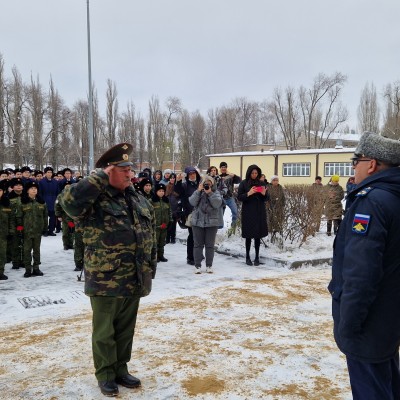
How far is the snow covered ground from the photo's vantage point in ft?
10.7

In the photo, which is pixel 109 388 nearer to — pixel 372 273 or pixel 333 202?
pixel 372 273

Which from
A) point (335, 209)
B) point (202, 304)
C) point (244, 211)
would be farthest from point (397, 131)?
point (202, 304)

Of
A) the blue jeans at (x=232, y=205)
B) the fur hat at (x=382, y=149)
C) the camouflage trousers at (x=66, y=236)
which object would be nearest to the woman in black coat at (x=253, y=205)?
the blue jeans at (x=232, y=205)

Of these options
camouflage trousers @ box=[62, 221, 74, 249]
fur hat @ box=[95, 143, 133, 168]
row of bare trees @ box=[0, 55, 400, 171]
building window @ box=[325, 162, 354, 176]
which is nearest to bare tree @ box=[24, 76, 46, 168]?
row of bare trees @ box=[0, 55, 400, 171]

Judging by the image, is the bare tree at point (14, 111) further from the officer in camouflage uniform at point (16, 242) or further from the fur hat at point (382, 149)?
the fur hat at point (382, 149)

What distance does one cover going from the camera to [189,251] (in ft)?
26.4

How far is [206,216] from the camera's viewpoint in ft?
23.7

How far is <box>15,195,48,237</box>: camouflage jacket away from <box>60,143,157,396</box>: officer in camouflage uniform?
437 centimetres

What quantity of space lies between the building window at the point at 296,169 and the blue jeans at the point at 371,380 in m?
34.8

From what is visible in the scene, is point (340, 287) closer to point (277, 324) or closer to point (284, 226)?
point (277, 324)

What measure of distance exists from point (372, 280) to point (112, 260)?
186 cm

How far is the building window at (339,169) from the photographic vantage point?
32631 mm

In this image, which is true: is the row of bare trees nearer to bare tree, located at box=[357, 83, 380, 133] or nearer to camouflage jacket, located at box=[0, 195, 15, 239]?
bare tree, located at box=[357, 83, 380, 133]

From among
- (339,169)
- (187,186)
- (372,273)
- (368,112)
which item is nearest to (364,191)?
(372,273)
